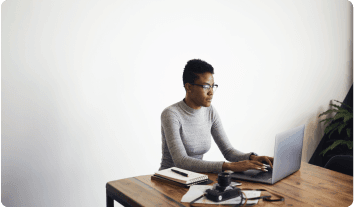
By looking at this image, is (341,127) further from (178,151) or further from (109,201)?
(109,201)

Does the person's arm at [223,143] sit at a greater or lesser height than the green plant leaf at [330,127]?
greater

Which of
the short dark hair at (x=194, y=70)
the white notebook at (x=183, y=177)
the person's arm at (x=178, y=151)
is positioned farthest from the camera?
the short dark hair at (x=194, y=70)

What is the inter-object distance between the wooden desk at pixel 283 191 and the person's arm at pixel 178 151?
2.0 inches

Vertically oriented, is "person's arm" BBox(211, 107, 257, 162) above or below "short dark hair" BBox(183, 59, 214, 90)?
below

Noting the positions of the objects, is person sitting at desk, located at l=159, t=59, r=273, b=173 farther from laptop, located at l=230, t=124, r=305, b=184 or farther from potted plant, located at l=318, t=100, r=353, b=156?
potted plant, located at l=318, t=100, r=353, b=156

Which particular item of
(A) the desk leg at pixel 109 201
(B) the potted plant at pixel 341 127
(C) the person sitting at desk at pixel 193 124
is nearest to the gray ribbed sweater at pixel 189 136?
(C) the person sitting at desk at pixel 193 124

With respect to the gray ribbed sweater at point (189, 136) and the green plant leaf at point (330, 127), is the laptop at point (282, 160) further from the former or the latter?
the green plant leaf at point (330, 127)

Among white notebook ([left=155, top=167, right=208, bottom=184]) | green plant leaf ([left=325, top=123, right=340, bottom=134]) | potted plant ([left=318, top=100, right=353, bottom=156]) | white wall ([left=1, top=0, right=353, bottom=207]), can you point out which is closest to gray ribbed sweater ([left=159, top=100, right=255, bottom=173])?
white notebook ([left=155, top=167, right=208, bottom=184])

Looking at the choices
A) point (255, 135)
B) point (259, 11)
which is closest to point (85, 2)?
point (259, 11)

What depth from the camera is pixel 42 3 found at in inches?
74.2

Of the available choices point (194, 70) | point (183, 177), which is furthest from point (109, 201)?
point (194, 70)

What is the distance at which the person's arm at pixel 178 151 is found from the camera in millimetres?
1523

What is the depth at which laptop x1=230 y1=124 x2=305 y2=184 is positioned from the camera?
134 centimetres

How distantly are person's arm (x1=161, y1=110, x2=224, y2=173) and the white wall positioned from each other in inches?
27.1
